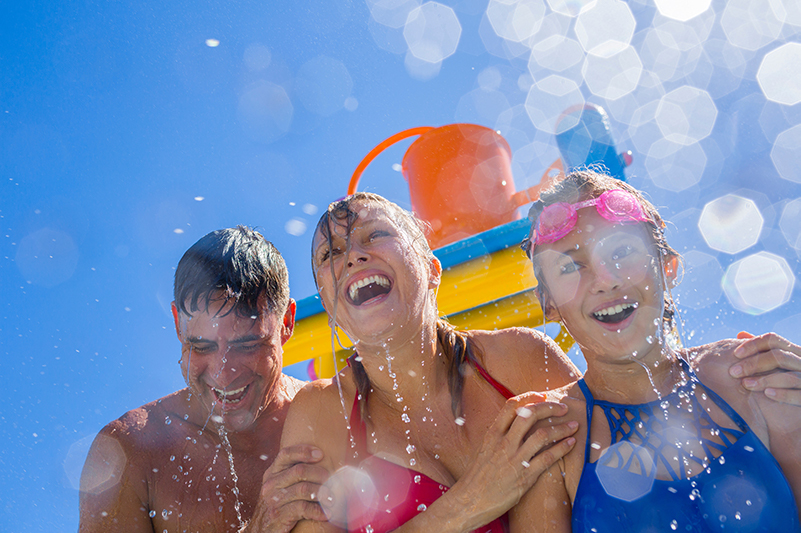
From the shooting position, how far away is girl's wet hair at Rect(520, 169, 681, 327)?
8.19 ft

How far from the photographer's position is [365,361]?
9.80 ft

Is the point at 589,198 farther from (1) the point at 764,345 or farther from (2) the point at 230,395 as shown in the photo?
(2) the point at 230,395

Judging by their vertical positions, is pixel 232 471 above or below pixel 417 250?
below

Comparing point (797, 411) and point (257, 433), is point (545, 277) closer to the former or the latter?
point (797, 411)

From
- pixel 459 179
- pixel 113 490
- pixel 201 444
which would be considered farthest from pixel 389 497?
pixel 459 179

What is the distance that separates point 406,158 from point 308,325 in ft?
7.39

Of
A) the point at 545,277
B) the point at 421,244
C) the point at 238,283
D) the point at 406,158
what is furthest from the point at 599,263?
the point at 406,158

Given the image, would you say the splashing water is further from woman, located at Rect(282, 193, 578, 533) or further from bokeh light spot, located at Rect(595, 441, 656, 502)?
bokeh light spot, located at Rect(595, 441, 656, 502)

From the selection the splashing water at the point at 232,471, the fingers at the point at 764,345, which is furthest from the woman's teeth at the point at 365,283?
the fingers at the point at 764,345

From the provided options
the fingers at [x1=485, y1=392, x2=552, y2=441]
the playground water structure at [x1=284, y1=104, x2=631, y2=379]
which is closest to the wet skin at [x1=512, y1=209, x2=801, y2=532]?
the fingers at [x1=485, y1=392, x2=552, y2=441]

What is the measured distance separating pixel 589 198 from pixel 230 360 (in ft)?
7.87

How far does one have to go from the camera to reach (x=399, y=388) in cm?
298

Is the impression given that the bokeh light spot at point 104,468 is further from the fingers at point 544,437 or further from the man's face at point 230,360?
the fingers at point 544,437

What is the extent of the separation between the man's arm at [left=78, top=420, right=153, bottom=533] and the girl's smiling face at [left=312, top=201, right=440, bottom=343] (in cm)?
186
